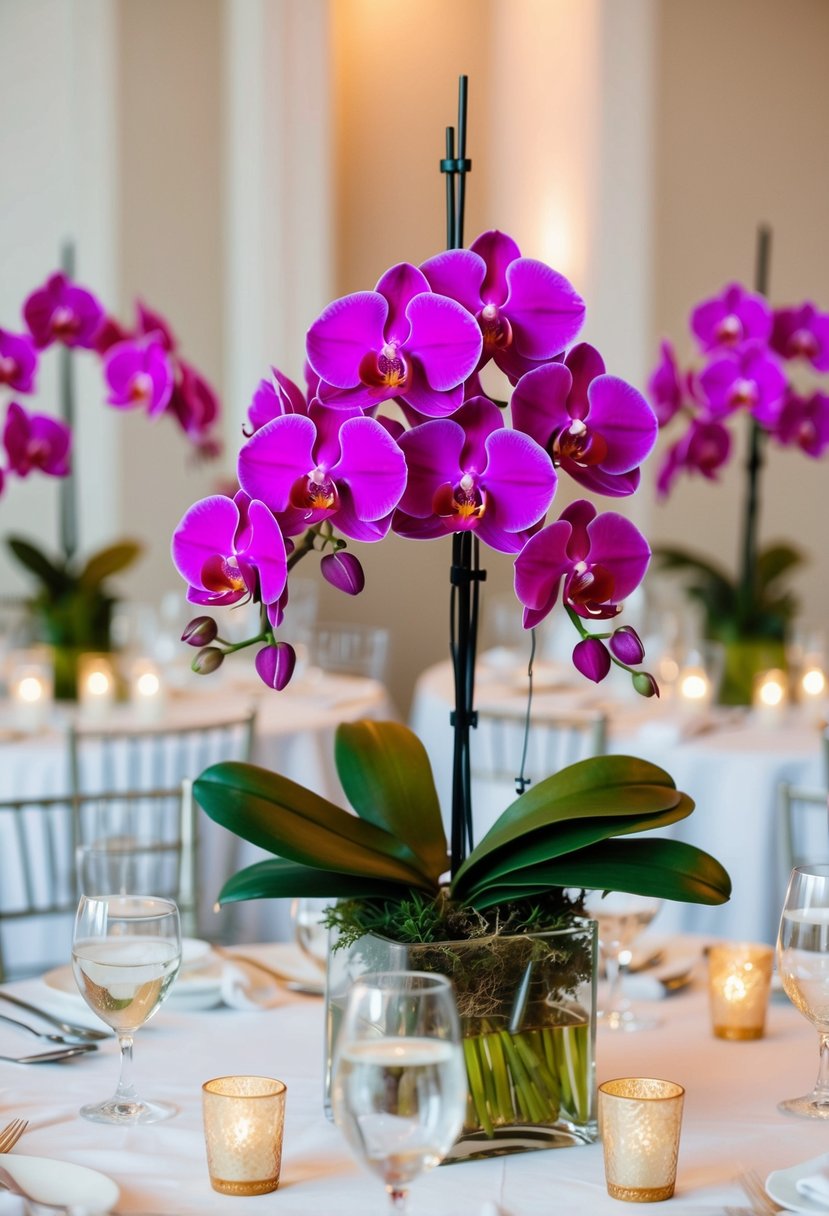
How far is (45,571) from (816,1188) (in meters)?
2.86

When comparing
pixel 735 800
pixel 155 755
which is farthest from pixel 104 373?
pixel 735 800

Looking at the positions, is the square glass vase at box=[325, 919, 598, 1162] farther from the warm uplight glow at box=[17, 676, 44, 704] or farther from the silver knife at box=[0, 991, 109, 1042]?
the warm uplight glow at box=[17, 676, 44, 704]

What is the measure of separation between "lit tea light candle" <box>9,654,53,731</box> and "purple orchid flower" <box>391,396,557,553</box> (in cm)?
227

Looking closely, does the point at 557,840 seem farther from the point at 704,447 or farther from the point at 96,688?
the point at 96,688

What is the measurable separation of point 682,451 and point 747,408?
0.56ft

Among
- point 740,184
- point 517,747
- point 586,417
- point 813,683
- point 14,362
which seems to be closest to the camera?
point 586,417

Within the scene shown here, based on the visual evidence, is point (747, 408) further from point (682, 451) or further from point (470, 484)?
point (470, 484)

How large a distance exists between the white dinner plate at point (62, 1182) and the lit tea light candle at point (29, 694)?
2.20 meters

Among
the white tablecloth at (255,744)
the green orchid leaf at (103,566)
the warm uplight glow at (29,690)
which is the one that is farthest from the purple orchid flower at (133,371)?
the green orchid leaf at (103,566)

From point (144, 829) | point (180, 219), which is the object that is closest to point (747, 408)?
point (144, 829)

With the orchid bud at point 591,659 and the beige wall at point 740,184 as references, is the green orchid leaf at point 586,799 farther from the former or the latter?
the beige wall at point 740,184

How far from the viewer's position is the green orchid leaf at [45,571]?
3.54 meters

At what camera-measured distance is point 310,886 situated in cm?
113

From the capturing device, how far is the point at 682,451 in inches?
118
